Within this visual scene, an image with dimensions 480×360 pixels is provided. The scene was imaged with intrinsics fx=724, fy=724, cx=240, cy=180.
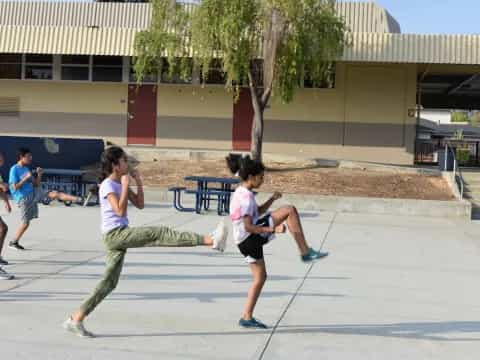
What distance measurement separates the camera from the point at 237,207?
21.1ft

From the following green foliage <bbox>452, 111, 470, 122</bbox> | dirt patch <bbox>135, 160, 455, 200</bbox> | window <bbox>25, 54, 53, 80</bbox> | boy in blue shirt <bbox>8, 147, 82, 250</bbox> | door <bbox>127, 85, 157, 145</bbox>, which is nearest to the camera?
boy in blue shirt <bbox>8, 147, 82, 250</bbox>

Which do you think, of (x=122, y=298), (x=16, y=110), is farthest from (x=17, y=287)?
(x=16, y=110)

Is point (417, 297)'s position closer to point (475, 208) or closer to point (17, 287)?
point (17, 287)

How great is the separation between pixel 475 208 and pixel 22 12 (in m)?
23.4

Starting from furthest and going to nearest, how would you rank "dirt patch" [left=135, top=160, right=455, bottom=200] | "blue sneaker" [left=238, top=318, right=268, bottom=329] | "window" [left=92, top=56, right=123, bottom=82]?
"window" [left=92, top=56, right=123, bottom=82] < "dirt patch" [left=135, top=160, right=455, bottom=200] < "blue sneaker" [left=238, top=318, right=268, bottom=329]

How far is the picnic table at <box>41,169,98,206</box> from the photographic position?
17641 millimetres

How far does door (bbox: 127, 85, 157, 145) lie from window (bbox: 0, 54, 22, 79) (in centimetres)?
486

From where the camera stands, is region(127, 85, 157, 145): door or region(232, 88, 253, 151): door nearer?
region(232, 88, 253, 151): door

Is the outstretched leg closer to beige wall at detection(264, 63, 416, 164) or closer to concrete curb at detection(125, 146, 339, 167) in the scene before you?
concrete curb at detection(125, 146, 339, 167)

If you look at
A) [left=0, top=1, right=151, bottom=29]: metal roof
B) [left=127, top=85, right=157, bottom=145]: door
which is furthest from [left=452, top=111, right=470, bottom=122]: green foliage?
[left=127, top=85, right=157, bottom=145]: door

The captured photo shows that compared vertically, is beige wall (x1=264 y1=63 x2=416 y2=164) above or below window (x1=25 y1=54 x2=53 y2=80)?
below

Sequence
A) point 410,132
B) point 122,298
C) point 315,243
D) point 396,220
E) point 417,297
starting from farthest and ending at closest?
1. point 410,132
2. point 396,220
3. point 315,243
4. point 417,297
5. point 122,298

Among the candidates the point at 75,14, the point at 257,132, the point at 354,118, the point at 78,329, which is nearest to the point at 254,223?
the point at 78,329

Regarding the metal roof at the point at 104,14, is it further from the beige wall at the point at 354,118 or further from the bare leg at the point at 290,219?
the bare leg at the point at 290,219
